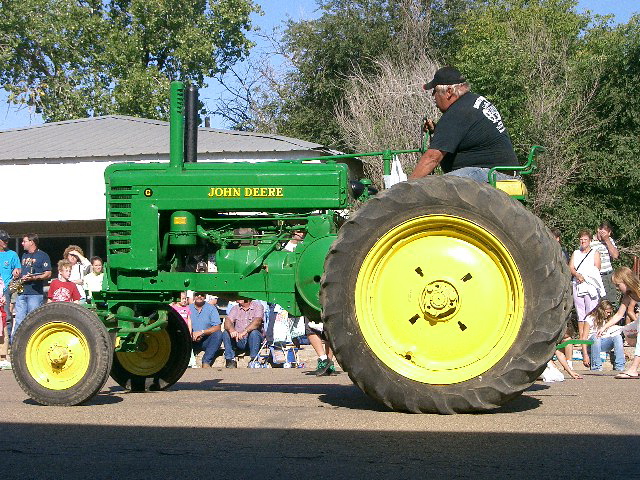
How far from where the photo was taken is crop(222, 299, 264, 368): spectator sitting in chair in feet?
44.3

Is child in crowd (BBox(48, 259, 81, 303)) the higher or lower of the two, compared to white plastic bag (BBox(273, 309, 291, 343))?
higher

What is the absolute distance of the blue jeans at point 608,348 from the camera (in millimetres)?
12164

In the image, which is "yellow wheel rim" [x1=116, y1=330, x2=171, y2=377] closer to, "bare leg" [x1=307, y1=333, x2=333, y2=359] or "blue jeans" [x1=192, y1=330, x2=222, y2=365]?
"bare leg" [x1=307, y1=333, x2=333, y2=359]

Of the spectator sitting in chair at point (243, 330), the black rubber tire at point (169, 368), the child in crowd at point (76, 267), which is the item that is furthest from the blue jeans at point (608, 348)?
the child in crowd at point (76, 267)

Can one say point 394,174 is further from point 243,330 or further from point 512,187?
point 243,330

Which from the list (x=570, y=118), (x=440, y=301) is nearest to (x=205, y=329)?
(x=440, y=301)

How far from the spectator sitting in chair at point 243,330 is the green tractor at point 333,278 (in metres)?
5.20

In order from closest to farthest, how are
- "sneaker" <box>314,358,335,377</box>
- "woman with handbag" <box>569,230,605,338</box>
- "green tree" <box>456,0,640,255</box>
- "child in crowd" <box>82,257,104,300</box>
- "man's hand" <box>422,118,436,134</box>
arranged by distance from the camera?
"man's hand" <box>422,118,436,134</box> < "sneaker" <box>314,358,335,377</box> < "woman with handbag" <box>569,230,605,338</box> < "child in crowd" <box>82,257,104,300</box> < "green tree" <box>456,0,640,255</box>

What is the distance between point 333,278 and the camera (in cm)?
639

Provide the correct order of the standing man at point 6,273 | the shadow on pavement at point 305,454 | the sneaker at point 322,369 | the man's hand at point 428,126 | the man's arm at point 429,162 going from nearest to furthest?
the shadow on pavement at point 305,454 < the man's arm at point 429,162 < the man's hand at point 428,126 < the sneaker at point 322,369 < the standing man at point 6,273

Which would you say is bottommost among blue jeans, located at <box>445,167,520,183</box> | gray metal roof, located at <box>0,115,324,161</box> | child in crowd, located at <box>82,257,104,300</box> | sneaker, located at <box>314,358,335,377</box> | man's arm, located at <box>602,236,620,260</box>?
sneaker, located at <box>314,358,335,377</box>

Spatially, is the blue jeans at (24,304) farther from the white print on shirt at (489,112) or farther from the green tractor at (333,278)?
the white print on shirt at (489,112)

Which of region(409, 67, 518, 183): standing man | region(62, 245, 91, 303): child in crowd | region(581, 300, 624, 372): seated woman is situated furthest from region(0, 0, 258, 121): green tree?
region(409, 67, 518, 183): standing man

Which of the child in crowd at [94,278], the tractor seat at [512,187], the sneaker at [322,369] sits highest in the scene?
the tractor seat at [512,187]
